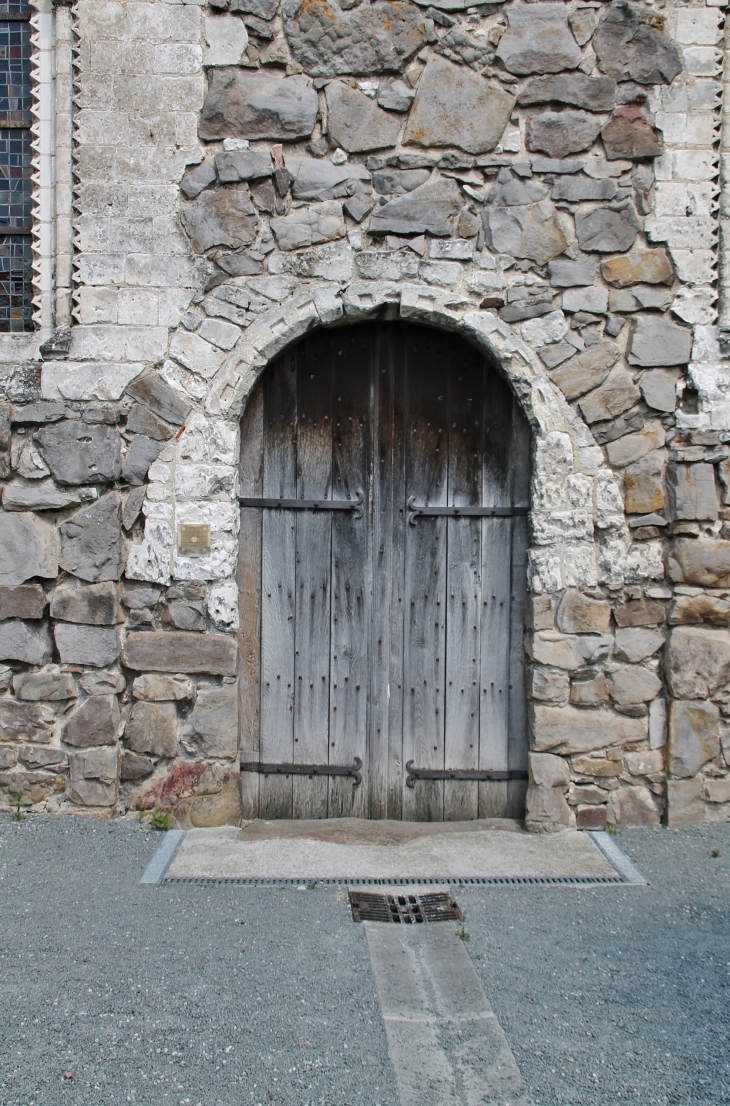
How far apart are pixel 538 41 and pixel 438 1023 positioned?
401 cm

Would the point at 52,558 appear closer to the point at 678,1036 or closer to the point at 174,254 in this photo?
the point at 174,254

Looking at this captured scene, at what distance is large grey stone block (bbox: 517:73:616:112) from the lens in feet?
12.0

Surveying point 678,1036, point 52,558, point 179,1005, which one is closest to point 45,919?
point 179,1005

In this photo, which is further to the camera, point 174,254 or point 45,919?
point 174,254

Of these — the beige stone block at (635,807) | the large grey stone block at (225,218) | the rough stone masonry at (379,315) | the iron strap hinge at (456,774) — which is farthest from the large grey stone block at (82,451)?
the beige stone block at (635,807)

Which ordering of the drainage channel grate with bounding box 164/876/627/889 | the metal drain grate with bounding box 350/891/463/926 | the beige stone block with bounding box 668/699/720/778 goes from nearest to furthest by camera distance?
1. the metal drain grate with bounding box 350/891/463/926
2. the drainage channel grate with bounding box 164/876/627/889
3. the beige stone block with bounding box 668/699/720/778

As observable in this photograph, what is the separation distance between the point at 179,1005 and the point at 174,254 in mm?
3067

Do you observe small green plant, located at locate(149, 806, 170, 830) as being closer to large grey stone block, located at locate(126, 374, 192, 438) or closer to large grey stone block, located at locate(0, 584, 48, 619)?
large grey stone block, located at locate(0, 584, 48, 619)

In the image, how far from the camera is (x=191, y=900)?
10.3 feet

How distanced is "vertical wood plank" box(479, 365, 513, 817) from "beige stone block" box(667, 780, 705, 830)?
77cm

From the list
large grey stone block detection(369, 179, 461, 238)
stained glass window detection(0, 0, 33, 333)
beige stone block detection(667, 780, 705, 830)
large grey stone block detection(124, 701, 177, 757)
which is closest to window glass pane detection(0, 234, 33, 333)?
stained glass window detection(0, 0, 33, 333)

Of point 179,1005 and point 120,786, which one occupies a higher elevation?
point 120,786

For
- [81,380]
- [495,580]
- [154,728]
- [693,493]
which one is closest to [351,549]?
[495,580]

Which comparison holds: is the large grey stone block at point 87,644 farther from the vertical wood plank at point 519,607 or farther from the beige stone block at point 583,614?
the beige stone block at point 583,614
